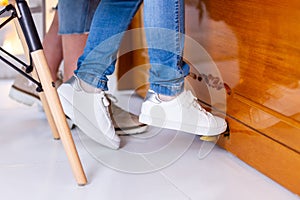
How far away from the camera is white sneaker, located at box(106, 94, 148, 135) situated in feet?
4.64

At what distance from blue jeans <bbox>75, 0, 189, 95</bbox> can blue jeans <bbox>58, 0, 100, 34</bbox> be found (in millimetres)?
167

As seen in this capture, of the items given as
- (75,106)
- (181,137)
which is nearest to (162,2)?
(75,106)

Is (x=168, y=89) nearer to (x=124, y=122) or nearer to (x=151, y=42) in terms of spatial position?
(x=151, y=42)

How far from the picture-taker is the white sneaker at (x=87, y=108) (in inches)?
48.6

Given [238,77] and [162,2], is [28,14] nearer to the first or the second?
[162,2]

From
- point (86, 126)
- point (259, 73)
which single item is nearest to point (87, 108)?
point (86, 126)

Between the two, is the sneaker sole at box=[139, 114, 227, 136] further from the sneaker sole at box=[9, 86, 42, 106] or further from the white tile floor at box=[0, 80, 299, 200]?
the sneaker sole at box=[9, 86, 42, 106]

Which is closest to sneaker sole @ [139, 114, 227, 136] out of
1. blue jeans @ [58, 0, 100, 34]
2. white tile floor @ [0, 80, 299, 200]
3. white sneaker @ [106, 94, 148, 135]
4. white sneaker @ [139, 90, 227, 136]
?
white sneaker @ [139, 90, 227, 136]

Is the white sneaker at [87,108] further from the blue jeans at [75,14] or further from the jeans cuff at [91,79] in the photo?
the blue jeans at [75,14]

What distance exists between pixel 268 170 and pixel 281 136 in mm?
102

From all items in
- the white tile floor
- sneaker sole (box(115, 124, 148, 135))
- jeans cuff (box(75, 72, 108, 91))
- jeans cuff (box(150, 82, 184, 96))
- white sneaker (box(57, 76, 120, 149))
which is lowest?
sneaker sole (box(115, 124, 148, 135))

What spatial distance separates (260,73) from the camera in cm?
112

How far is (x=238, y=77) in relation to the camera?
1205mm

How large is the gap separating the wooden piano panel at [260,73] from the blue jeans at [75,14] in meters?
0.32
